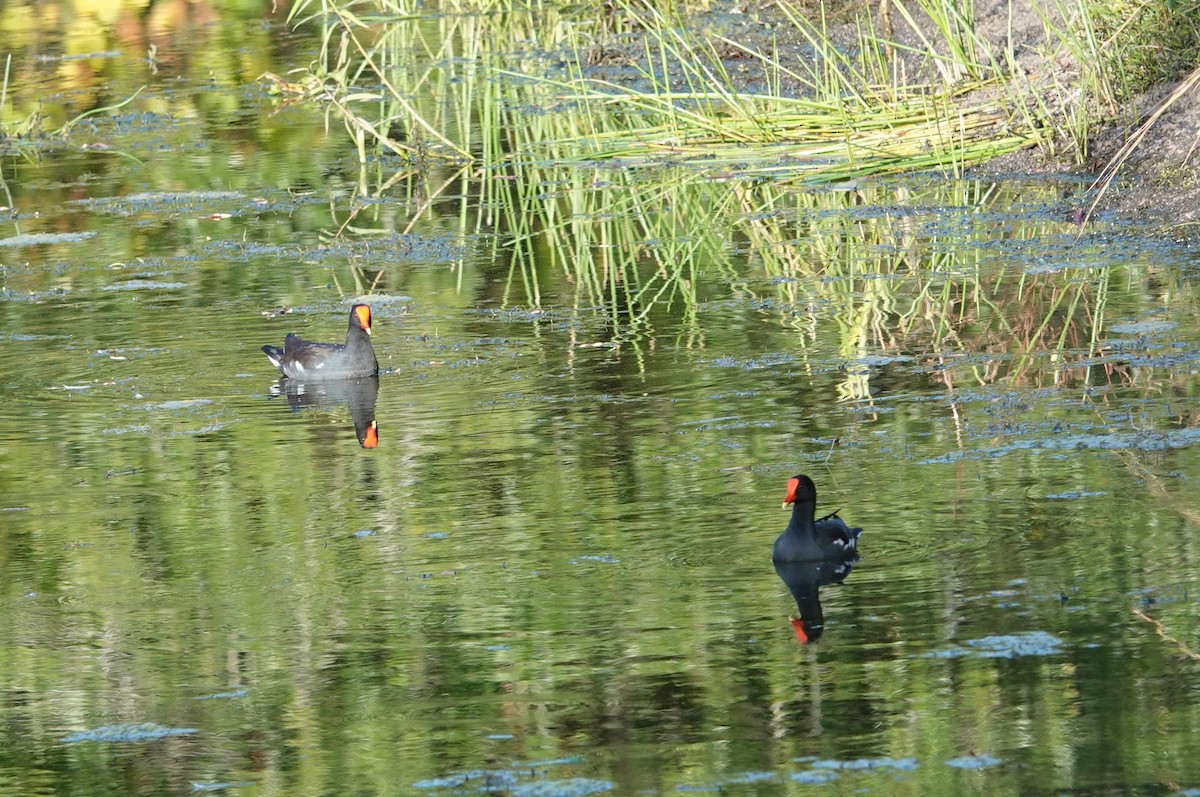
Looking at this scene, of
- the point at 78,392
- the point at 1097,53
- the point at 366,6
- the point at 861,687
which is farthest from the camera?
the point at 366,6

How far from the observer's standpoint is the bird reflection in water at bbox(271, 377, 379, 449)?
9352 mm

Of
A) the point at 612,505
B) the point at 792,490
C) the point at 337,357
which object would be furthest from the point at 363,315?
the point at 792,490

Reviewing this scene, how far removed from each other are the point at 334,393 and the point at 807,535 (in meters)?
3.65

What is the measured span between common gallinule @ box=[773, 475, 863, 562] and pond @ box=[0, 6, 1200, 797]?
74mm

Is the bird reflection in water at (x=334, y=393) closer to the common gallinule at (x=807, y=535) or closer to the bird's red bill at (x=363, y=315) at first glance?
the bird's red bill at (x=363, y=315)

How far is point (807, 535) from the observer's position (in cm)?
648

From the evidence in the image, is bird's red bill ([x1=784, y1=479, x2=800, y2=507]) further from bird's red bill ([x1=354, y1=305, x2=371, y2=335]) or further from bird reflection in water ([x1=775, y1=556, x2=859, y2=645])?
bird's red bill ([x1=354, y1=305, x2=371, y2=335])

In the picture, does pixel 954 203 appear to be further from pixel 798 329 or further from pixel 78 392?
pixel 78 392

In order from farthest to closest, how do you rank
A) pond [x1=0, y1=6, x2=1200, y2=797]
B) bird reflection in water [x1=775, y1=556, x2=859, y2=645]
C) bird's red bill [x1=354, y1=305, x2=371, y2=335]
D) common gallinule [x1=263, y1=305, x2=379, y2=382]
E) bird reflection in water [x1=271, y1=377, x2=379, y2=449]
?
bird's red bill [x1=354, y1=305, x2=371, y2=335] → common gallinule [x1=263, y1=305, x2=379, y2=382] → bird reflection in water [x1=271, y1=377, x2=379, y2=449] → bird reflection in water [x1=775, y1=556, x2=859, y2=645] → pond [x1=0, y1=6, x2=1200, y2=797]

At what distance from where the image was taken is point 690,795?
505 centimetres

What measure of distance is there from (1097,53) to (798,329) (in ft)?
10.7

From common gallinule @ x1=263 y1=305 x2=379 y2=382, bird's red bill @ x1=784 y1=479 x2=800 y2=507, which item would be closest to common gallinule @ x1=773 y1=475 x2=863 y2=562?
bird's red bill @ x1=784 y1=479 x2=800 y2=507

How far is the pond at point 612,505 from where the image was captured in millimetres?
5438

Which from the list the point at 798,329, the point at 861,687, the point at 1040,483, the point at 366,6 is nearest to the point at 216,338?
the point at 798,329
